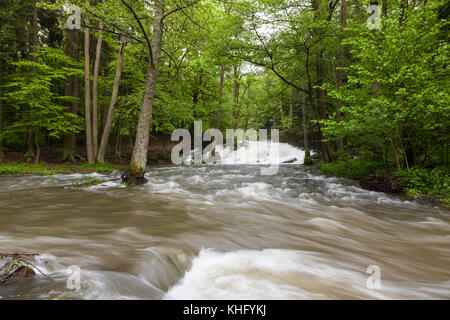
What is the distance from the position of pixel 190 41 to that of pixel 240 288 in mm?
13473

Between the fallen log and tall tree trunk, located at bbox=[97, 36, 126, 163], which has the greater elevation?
tall tree trunk, located at bbox=[97, 36, 126, 163]

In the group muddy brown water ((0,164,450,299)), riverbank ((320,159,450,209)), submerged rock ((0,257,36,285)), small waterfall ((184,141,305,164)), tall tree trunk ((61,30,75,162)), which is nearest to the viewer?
submerged rock ((0,257,36,285))

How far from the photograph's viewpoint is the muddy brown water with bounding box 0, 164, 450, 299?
2205mm

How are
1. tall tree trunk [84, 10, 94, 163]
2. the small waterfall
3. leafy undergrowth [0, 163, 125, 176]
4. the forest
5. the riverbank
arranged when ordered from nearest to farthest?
the riverbank < the forest < leafy undergrowth [0, 163, 125, 176] < tall tree trunk [84, 10, 94, 163] < the small waterfall

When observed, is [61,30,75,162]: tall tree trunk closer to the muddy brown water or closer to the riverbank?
the muddy brown water

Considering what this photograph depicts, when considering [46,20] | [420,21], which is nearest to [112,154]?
[46,20]

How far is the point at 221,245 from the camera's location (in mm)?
3369

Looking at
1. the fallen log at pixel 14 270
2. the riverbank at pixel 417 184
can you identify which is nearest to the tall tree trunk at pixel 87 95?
the fallen log at pixel 14 270

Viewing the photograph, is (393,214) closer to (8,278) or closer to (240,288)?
(240,288)

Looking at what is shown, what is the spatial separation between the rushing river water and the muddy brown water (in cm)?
2

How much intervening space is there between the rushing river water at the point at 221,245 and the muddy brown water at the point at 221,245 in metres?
0.02

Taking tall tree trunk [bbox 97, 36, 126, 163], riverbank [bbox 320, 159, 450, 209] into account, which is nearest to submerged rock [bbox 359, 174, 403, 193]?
riverbank [bbox 320, 159, 450, 209]

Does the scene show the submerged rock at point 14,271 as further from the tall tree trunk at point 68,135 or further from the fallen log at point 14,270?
the tall tree trunk at point 68,135

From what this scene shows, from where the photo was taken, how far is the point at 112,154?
17094 millimetres
